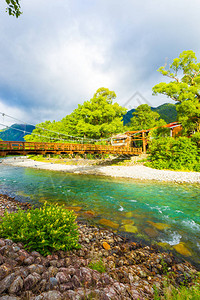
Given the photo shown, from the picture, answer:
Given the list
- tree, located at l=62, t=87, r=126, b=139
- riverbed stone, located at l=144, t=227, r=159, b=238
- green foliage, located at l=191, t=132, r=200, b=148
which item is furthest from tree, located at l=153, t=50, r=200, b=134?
riverbed stone, located at l=144, t=227, r=159, b=238

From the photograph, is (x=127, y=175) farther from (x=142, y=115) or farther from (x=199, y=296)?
(x=142, y=115)

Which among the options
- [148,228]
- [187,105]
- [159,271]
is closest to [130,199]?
[148,228]

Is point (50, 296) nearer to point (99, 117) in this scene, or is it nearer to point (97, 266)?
point (97, 266)

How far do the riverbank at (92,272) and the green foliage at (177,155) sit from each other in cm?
1509

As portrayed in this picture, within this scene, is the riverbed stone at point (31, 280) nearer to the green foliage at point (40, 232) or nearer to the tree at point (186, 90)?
the green foliage at point (40, 232)

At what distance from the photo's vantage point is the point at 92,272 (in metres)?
2.61

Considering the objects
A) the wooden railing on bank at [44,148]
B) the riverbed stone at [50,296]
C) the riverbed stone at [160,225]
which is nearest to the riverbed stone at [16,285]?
the riverbed stone at [50,296]

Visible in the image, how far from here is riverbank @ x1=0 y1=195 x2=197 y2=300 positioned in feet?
6.53

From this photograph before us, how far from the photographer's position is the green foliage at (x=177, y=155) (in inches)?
653

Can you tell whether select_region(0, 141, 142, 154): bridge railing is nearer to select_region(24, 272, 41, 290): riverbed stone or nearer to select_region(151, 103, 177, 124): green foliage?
select_region(24, 272, 41, 290): riverbed stone

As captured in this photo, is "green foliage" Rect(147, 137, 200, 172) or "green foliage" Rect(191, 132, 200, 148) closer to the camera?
"green foliage" Rect(147, 137, 200, 172)

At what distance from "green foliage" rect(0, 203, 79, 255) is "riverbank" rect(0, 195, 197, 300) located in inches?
6.8

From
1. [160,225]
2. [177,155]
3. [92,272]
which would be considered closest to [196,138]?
[177,155]

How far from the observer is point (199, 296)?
2.17 metres
